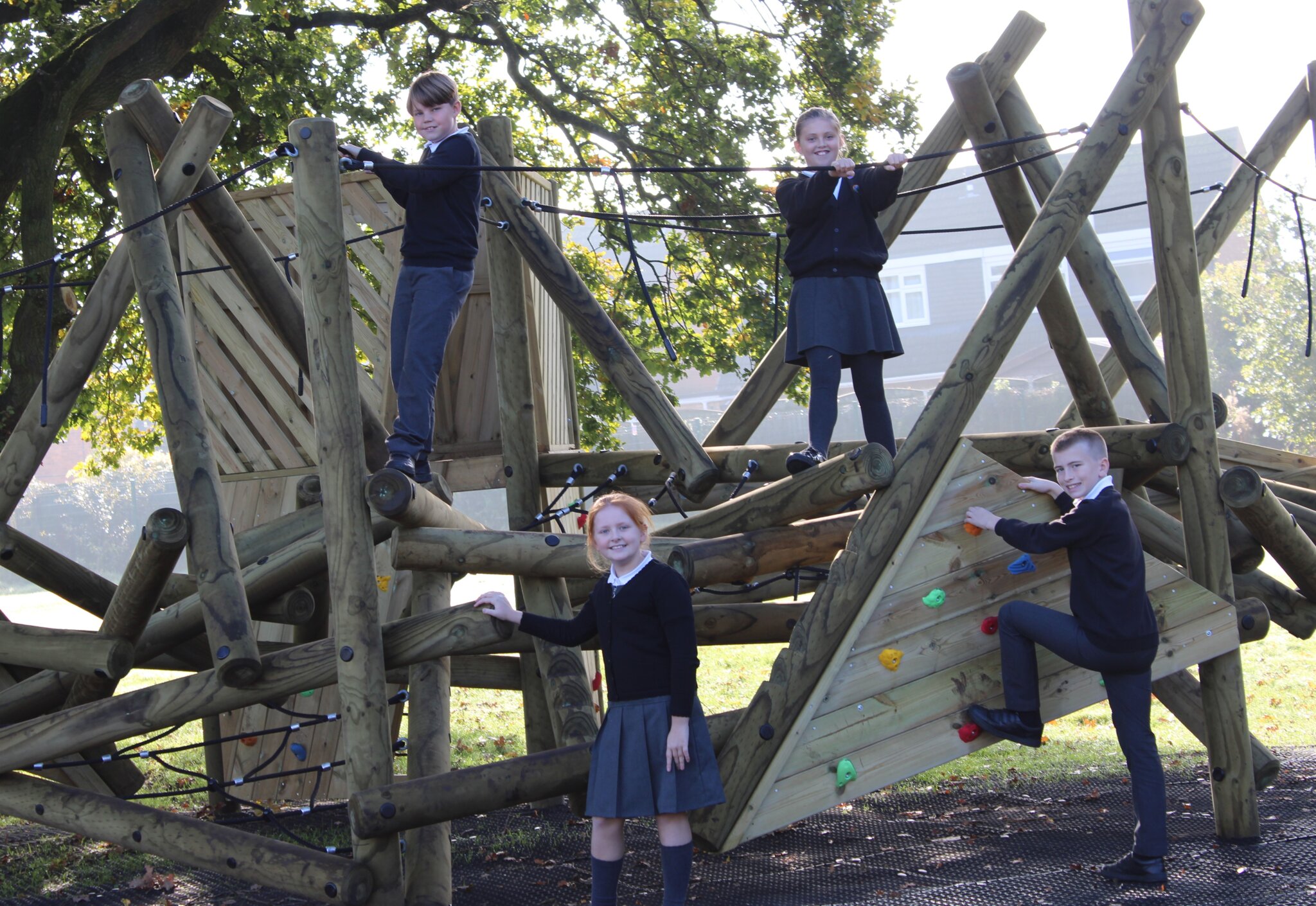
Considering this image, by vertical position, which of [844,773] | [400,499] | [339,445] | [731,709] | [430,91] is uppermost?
[430,91]

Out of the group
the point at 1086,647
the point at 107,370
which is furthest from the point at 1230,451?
the point at 107,370

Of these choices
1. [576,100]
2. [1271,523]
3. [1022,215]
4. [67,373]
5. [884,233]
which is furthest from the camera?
[576,100]

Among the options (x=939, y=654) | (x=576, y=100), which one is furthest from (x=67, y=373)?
(x=576, y=100)

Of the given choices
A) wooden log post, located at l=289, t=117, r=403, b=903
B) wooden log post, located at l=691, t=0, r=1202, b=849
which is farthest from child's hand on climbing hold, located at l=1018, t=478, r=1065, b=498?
wooden log post, located at l=289, t=117, r=403, b=903

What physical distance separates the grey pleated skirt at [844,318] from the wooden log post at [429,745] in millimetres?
1869

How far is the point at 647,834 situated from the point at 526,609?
1.69 meters

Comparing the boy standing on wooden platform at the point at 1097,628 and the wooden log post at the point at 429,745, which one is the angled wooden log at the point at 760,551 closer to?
the boy standing on wooden platform at the point at 1097,628

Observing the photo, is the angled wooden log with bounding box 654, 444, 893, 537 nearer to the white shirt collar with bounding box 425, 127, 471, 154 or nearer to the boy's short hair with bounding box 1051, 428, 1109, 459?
Answer: the boy's short hair with bounding box 1051, 428, 1109, 459

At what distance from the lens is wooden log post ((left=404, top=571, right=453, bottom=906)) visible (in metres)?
4.41

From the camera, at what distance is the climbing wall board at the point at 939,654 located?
4.18 metres

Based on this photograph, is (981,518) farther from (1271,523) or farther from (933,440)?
(1271,523)

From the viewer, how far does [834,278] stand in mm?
5055

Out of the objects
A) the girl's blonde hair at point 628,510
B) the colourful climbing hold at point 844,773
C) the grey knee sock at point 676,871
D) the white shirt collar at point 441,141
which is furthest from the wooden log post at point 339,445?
the colourful climbing hold at point 844,773

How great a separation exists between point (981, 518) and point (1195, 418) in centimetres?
140
